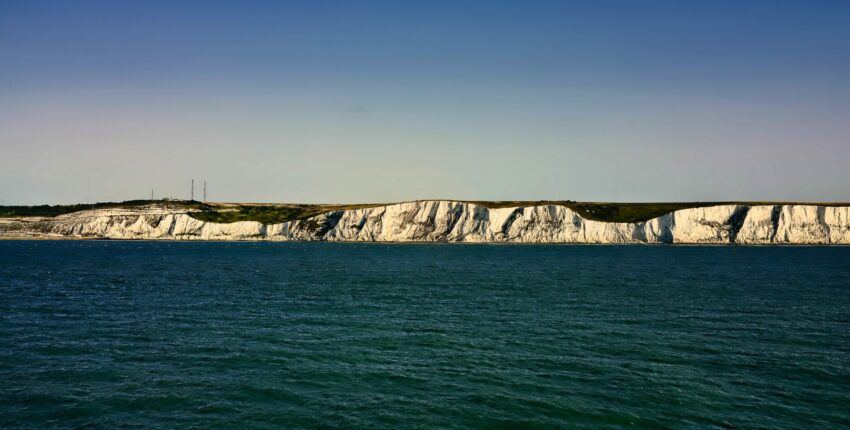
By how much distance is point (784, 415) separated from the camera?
20703 millimetres

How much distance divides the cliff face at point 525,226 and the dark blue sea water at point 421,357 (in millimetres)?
106892

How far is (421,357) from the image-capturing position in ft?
93.8

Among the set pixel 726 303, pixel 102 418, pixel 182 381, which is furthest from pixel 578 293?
pixel 102 418

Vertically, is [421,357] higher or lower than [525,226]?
lower

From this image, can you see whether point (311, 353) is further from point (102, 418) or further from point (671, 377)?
point (671, 377)

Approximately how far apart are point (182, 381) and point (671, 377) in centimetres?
2379

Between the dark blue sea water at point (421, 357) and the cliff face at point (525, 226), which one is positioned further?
the cliff face at point (525, 226)

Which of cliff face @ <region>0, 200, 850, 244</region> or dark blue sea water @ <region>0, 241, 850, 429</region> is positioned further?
cliff face @ <region>0, 200, 850, 244</region>

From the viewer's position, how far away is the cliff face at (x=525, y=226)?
506 ft

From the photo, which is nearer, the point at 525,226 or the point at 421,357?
the point at 421,357

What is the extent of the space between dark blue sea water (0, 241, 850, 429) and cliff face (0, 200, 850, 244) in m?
107

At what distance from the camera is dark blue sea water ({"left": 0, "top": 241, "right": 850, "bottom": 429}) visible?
2077cm

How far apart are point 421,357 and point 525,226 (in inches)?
5505

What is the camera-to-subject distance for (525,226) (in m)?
164
